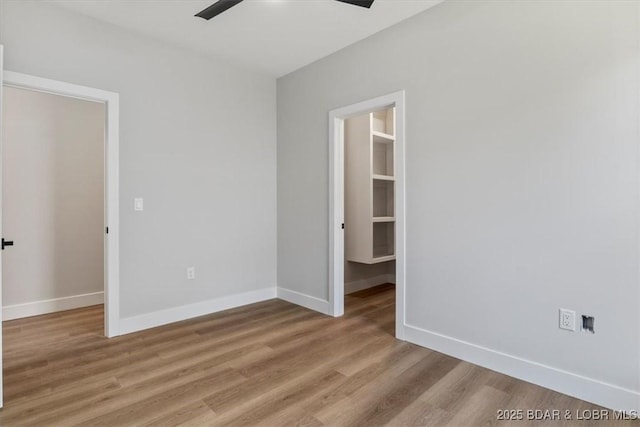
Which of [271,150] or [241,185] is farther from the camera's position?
[271,150]

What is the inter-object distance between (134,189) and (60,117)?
1.44 meters

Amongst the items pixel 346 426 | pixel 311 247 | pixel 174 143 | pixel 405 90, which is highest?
pixel 405 90

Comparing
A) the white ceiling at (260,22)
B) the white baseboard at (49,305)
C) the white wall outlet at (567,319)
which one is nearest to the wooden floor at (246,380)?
the white baseboard at (49,305)

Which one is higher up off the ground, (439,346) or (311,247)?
(311,247)

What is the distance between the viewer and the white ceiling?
8.54ft

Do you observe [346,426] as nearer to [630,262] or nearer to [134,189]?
[630,262]

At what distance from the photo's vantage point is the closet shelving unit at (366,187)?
4098 millimetres

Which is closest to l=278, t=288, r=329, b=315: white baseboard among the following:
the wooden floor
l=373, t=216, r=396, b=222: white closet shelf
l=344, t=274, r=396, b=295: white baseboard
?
the wooden floor

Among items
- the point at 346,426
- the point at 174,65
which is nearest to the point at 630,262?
the point at 346,426

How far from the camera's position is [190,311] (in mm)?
3434

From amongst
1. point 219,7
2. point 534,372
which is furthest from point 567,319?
point 219,7

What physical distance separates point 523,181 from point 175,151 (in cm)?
291

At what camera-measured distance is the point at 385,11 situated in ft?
8.77

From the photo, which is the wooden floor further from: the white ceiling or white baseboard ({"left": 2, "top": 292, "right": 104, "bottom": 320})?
the white ceiling
